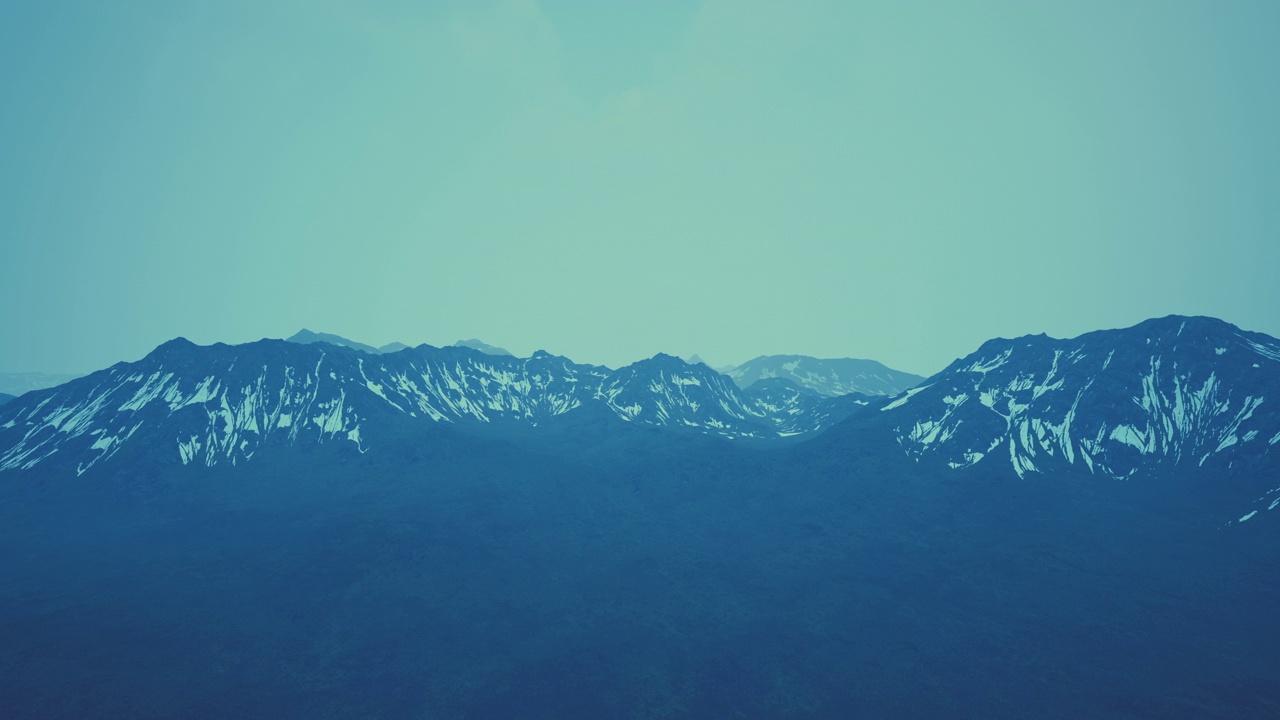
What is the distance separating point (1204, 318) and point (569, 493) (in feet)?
621

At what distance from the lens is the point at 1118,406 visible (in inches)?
6260

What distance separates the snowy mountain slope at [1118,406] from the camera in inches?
5659

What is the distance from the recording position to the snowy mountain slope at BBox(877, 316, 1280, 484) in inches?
5659

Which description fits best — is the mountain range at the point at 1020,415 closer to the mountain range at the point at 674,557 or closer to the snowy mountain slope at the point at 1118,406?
the snowy mountain slope at the point at 1118,406

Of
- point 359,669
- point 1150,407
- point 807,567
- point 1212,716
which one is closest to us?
point 1212,716

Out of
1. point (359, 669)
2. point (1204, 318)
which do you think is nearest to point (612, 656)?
point (359, 669)

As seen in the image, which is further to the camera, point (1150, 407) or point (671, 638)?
point (1150, 407)

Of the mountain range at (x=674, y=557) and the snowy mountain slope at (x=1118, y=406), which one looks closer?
the mountain range at (x=674, y=557)

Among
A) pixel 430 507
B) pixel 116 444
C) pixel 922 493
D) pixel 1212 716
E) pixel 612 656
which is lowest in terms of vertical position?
pixel 1212 716

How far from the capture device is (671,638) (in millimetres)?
91812

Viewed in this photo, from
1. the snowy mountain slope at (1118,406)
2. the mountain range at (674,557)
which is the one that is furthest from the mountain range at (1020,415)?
the mountain range at (674,557)

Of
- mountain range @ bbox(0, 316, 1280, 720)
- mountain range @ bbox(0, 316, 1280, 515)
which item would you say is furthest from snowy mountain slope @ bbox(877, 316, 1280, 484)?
mountain range @ bbox(0, 316, 1280, 720)

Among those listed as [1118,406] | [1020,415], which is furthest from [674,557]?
[1118,406]

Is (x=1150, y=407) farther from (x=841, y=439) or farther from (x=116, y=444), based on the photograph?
(x=116, y=444)
